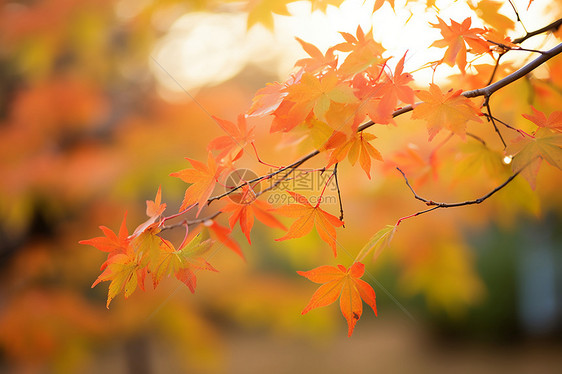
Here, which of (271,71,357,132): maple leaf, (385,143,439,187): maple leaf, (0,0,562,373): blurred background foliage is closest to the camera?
(271,71,357,132): maple leaf

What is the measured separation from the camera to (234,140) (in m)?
0.81

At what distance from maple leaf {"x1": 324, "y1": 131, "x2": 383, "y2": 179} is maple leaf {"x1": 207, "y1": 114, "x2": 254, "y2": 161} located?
16 centimetres

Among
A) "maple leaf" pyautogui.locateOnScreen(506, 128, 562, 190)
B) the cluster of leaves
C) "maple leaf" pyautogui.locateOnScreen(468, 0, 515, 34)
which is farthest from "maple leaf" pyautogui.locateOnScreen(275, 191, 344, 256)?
"maple leaf" pyautogui.locateOnScreen(468, 0, 515, 34)

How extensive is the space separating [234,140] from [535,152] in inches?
21.8

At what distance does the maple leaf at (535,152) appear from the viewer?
0.72 metres

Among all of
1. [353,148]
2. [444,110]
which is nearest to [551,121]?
[444,110]

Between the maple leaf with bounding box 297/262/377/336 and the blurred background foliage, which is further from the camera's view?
the blurred background foliage

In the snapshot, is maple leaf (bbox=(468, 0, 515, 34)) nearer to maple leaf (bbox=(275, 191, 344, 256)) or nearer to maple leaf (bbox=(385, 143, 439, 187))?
maple leaf (bbox=(385, 143, 439, 187))

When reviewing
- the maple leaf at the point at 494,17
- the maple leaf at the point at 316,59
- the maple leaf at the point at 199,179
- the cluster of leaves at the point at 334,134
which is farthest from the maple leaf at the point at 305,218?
the maple leaf at the point at 494,17

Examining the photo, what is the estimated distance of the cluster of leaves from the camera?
70 centimetres

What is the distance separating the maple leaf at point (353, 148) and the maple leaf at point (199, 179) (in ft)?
0.68

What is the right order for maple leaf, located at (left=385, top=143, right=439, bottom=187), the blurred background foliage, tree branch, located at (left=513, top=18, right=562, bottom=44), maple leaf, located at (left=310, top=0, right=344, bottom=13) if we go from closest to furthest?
tree branch, located at (left=513, top=18, right=562, bottom=44)
maple leaf, located at (left=310, top=0, right=344, bottom=13)
maple leaf, located at (left=385, top=143, right=439, bottom=187)
the blurred background foliage

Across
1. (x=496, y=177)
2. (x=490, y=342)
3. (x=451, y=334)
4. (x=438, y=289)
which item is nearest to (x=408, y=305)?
(x=451, y=334)

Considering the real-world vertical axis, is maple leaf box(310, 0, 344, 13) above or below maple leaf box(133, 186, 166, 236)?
above
